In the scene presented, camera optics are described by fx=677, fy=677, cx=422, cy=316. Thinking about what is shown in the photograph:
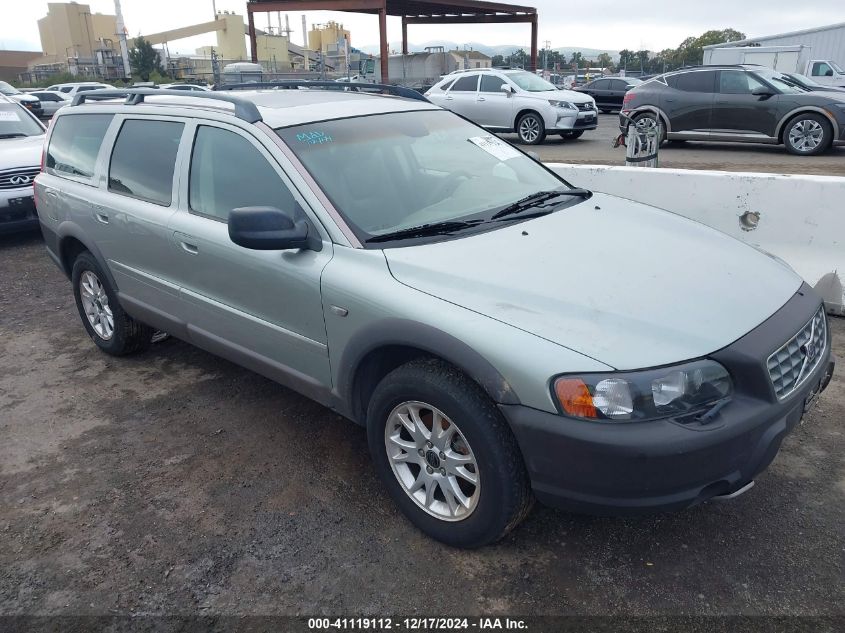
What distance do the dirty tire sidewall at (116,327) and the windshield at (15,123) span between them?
5360mm

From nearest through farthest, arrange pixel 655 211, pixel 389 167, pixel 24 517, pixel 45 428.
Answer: pixel 24 517 < pixel 389 167 < pixel 655 211 < pixel 45 428

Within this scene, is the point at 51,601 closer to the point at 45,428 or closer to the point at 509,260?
the point at 45,428

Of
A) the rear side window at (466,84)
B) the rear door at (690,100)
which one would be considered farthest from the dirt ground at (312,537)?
the rear side window at (466,84)

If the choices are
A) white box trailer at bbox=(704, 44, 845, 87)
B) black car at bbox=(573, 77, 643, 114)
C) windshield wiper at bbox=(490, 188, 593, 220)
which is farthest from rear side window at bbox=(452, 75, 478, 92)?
windshield wiper at bbox=(490, 188, 593, 220)

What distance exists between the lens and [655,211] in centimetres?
358

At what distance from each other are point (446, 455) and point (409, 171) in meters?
1.46

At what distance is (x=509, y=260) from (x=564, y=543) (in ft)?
3.87

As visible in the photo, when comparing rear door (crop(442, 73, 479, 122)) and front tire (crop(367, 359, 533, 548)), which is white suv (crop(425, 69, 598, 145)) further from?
front tire (crop(367, 359, 533, 548))

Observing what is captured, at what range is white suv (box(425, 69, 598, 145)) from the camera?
14.6 m

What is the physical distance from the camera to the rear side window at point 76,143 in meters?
4.39

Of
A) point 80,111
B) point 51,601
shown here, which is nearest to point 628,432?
point 51,601

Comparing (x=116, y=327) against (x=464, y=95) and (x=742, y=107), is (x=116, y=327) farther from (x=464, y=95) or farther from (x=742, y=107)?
(x=464, y=95)

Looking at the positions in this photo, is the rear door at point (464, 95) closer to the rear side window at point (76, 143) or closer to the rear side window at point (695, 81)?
the rear side window at point (695, 81)

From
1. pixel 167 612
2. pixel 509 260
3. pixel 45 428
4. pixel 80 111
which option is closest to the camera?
pixel 167 612
